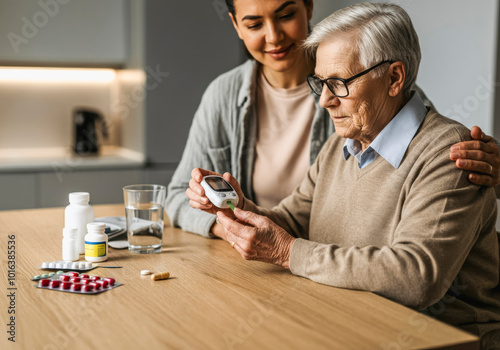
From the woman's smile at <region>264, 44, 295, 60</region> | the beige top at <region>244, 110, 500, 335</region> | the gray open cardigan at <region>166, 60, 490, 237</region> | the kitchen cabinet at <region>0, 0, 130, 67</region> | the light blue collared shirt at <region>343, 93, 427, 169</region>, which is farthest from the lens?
the kitchen cabinet at <region>0, 0, 130, 67</region>

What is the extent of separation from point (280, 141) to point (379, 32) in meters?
0.75

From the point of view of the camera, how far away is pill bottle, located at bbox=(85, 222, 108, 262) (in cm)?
137

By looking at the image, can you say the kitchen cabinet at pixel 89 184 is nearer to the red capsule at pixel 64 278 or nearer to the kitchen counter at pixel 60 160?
the kitchen counter at pixel 60 160

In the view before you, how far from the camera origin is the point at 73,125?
3.85 meters

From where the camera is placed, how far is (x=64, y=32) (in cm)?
351

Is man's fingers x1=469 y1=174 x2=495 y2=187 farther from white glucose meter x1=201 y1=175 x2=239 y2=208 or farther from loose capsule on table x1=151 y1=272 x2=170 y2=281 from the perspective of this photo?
loose capsule on table x1=151 y1=272 x2=170 y2=281

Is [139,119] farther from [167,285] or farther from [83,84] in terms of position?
[167,285]

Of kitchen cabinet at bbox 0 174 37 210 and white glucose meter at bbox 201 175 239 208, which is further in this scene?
kitchen cabinet at bbox 0 174 37 210

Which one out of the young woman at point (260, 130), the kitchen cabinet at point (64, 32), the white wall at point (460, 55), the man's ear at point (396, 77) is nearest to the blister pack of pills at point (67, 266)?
the young woman at point (260, 130)

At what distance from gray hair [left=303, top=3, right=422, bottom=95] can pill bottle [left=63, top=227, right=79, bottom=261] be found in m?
0.78

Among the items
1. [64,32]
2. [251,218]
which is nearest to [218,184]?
[251,218]

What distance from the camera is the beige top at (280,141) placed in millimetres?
1985

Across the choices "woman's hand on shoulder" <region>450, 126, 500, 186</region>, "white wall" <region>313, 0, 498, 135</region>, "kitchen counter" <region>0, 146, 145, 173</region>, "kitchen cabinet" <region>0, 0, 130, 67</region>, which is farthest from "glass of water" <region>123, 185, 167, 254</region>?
"kitchen cabinet" <region>0, 0, 130, 67</region>

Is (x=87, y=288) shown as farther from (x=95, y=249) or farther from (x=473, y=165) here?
(x=473, y=165)
